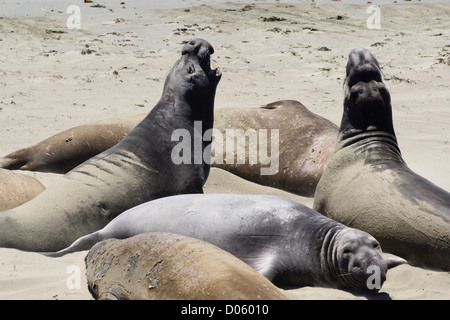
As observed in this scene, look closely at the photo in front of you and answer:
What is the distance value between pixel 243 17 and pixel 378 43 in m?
3.67

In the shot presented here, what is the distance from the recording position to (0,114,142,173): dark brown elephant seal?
6.91 m

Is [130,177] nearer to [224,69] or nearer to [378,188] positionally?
[378,188]

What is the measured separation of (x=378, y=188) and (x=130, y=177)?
1.87 meters

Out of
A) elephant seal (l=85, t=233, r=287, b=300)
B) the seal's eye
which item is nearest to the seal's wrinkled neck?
the seal's eye

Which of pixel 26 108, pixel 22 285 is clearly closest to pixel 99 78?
pixel 26 108

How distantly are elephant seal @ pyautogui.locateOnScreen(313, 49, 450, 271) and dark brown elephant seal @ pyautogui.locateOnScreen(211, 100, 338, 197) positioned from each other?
101 centimetres

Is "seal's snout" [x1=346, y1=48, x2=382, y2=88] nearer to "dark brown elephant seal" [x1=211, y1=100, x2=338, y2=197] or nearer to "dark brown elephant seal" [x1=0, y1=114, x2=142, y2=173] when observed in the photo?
"dark brown elephant seal" [x1=211, y1=100, x2=338, y2=197]

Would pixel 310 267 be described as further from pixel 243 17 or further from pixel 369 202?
pixel 243 17

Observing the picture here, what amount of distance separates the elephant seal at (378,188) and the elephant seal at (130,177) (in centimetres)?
118

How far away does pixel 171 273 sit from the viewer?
3.07 m

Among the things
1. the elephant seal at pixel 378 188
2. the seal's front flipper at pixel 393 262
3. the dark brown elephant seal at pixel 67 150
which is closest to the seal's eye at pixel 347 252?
the seal's front flipper at pixel 393 262

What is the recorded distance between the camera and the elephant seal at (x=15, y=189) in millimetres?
5199

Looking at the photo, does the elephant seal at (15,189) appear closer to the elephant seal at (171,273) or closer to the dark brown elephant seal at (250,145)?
the dark brown elephant seal at (250,145)

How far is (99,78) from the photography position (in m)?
11.5
